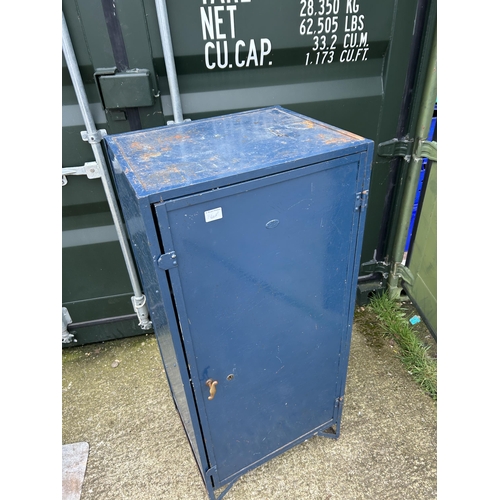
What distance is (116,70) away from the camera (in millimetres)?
1836

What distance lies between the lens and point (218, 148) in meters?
1.37

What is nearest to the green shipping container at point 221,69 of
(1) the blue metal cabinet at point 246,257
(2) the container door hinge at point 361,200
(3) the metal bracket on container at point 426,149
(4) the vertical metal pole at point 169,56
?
(4) the vertical metal pole at point 169,56

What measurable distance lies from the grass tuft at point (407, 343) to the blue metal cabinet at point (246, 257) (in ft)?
2.75

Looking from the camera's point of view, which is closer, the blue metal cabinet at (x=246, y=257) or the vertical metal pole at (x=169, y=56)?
the blue metal cabinet at (x=246, y=257)

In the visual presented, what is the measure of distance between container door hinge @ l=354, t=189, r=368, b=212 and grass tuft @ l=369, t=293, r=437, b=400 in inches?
59.2

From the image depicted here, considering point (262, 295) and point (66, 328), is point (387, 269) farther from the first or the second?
point (66, 328)

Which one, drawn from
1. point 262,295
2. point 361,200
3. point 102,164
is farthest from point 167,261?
point 102,164

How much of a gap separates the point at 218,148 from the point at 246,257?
1.37 ft

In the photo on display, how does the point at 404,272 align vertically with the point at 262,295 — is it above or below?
below

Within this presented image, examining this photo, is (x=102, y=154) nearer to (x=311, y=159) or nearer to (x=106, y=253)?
(x=106, y=253)

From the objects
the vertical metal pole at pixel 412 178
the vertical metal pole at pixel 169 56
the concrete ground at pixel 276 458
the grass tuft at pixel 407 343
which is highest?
the vertical metal pole at pixel 169 56

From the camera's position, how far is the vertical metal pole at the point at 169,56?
5.54 feet

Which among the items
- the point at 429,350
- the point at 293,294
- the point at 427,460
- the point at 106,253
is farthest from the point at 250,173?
the point at 429,350

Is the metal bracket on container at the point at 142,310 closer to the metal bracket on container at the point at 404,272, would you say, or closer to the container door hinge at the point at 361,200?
the container door hinge at the point at 361,200
